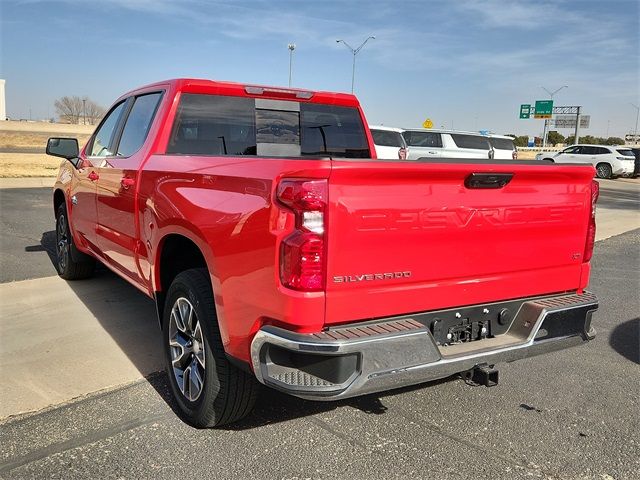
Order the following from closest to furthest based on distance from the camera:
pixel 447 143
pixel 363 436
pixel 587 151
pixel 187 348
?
pixel 363 436
pixel 187 348
pixel 447 143
pixel 587 151

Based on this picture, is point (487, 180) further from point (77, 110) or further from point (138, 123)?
point (77, 110)

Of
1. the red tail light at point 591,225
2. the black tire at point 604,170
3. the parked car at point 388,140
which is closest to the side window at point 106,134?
the red tail light at point 591,225

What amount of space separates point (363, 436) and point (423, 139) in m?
20.4

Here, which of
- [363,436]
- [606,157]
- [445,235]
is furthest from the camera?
[606,157]

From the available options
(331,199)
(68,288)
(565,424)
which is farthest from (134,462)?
(68,288)

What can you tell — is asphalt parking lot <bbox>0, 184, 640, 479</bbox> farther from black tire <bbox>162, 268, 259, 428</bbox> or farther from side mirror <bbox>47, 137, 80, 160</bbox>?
side mirror <bbox>47, 137, 80, 160</bbox>

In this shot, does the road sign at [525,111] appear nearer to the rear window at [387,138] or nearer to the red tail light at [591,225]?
the rear window at [387,138]

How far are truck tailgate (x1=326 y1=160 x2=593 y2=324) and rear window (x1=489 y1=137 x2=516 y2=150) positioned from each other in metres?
20.7

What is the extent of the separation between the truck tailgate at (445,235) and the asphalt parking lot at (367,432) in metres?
0.82

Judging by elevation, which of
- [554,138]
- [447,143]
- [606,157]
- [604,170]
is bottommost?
[604,170]

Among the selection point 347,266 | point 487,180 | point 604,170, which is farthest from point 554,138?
point 347,266

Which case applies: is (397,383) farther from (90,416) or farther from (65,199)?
(65,199)

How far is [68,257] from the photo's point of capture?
6238mm

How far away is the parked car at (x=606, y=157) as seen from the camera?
3112cm
